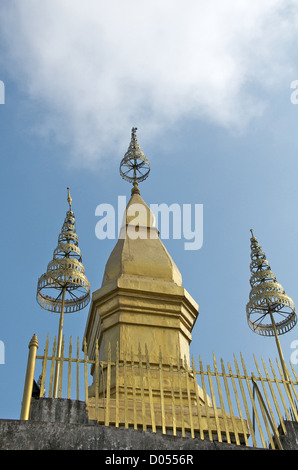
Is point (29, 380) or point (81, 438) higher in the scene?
point (29, 380)

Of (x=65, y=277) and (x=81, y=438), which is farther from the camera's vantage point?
(x=65, y=277)

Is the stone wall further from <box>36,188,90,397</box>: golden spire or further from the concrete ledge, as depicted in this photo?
<box>36,188,90,397</box>: golden spire

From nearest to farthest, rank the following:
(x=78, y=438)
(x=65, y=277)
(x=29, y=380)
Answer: (x=78, y=438), (x=29, y=380), (x=65, y=277)

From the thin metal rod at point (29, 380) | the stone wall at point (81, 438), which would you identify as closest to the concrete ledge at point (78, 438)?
Answer: the stone wall at point (81, 438)

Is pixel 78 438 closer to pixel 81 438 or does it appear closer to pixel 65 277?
pixel 81 438

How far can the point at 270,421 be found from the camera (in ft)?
22.6

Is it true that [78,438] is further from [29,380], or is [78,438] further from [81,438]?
[29,380]

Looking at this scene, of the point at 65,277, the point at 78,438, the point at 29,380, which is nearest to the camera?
the point at 78,438

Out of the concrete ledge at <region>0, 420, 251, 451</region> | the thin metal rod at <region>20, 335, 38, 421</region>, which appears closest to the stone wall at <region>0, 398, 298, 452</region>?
the concrete ledge at <region>0, 420, 251, 451</region>

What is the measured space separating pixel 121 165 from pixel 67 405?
32.4 ft

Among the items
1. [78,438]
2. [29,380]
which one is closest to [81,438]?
[78,438]
